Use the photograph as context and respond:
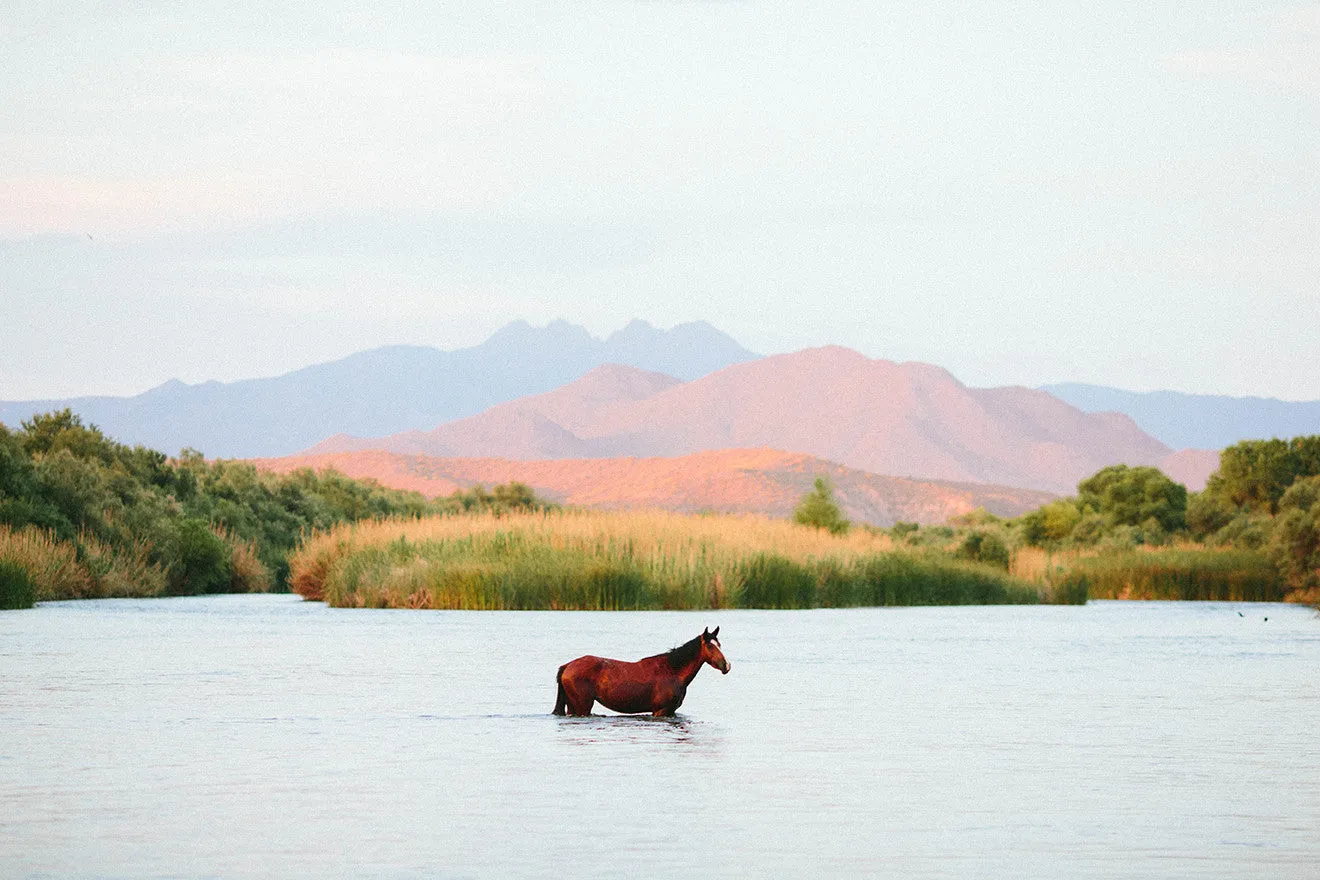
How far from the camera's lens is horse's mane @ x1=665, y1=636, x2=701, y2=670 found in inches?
522

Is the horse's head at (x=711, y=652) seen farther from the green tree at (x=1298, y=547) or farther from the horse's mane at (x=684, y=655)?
the green tree at (x=1298, y=547)

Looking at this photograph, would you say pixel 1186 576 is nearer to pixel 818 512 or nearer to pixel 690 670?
pixel 818 512

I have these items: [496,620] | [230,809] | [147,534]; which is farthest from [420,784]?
[147,534]

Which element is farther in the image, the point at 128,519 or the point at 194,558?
the point at 194,558

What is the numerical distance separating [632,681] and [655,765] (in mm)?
2673

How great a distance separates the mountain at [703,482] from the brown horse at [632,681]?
102166 millimetres

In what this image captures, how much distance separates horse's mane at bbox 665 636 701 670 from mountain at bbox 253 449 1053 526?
336ft

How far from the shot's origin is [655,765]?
1067 centimetres

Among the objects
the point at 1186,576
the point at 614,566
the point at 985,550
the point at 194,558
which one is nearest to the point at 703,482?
the point at 1186,576

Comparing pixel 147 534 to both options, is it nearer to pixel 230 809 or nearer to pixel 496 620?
pixel 496 620

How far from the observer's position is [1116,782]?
10.1 meters

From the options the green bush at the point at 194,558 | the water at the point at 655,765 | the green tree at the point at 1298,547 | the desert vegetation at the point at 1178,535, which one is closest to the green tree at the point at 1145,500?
the desert vegetation at the point at 1178,535

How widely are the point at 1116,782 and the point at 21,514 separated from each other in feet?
92.8

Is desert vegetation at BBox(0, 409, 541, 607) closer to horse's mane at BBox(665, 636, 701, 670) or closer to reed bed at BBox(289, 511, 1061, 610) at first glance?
reed bed at BBox(289, 511, 1061, 610)
